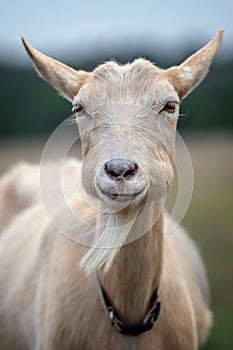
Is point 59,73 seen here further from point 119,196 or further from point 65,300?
point 65,300

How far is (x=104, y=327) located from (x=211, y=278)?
5797 millimetres

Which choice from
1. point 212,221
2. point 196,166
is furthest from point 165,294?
point 196,166

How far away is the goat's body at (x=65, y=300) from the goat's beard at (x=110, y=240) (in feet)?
1.50

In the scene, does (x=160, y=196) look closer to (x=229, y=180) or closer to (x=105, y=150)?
(x=105, y=150)

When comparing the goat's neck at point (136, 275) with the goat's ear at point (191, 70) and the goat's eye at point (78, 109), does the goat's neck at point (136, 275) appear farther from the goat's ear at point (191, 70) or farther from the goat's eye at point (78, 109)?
the goat's ear at point (191, 70)

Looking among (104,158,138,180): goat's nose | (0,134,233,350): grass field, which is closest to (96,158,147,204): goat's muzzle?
(104,158,138,180): goat's nose

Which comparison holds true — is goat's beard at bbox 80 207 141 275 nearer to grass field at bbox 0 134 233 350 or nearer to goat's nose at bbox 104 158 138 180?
goat's nose at bbox 104 158 138 180

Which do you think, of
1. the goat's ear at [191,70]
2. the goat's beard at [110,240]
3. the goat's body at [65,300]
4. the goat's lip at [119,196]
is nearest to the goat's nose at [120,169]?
the goat's lip at [119,196]

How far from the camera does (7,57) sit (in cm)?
4253

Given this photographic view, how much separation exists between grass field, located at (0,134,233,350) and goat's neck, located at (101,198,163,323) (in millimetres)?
3497

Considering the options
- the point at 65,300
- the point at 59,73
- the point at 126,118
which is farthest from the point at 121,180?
the point at 65,300

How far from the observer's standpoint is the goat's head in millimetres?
4250

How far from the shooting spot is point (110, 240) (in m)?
4.68

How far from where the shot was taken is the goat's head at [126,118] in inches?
167
